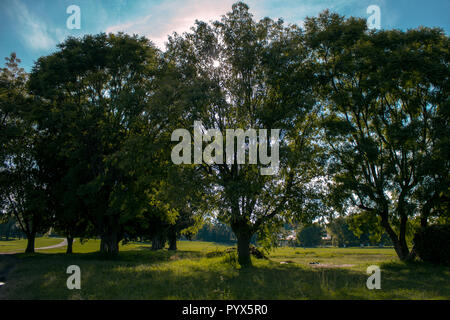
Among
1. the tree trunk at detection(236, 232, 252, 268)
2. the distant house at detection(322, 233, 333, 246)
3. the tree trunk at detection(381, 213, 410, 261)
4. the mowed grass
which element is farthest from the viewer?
the distant house at detection(322, 233, 333, 246)

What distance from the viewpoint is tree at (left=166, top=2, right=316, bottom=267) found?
19172 millimetres

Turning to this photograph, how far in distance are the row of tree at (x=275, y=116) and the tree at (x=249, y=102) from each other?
0.10 metres

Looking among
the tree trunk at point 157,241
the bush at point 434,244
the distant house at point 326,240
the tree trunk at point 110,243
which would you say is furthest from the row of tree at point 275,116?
the distant house at point 326,240

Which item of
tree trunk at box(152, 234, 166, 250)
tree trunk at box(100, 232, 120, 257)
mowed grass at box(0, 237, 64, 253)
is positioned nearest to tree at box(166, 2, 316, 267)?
tree trunk at box(100, 232, 120, 257)

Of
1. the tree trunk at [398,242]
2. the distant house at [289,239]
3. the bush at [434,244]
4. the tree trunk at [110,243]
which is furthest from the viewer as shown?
the tree trunk at [110,243]

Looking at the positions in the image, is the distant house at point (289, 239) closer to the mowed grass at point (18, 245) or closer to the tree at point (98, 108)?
the tree at point (98, 108)

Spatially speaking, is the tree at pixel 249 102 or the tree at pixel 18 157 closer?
the tree at pixel 249 102

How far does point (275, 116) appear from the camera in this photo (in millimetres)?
19203

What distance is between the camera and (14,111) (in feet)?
105

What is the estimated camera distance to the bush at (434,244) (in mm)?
20359

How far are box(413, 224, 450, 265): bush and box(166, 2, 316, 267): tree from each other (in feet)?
33.8

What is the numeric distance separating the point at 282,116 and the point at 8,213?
3666 centimetres

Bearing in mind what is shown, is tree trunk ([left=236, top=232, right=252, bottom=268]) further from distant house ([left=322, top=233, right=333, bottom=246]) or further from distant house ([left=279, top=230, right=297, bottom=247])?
distant house ([left=322, top=233, right=333, bottom=246])
